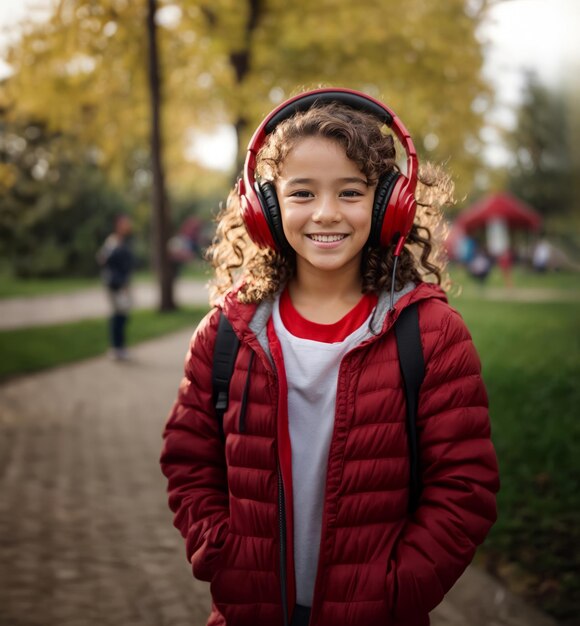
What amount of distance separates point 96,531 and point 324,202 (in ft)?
10.4

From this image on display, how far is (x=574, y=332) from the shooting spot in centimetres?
1011

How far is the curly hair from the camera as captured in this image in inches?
72.2

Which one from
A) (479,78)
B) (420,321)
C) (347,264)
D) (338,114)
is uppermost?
(479,78)

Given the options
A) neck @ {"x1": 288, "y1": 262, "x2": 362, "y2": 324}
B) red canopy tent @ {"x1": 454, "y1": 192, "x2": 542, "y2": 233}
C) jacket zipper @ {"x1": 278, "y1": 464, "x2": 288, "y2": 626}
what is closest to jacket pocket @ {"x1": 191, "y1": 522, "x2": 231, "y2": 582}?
jacket zipper @ {"x1": 278, "y1": 464, "x2": 288, "y2": 626}

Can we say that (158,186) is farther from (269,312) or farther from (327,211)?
(327,211)

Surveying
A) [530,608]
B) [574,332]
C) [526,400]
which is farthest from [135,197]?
[530,608]

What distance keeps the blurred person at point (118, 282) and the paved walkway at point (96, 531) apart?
2.41 m

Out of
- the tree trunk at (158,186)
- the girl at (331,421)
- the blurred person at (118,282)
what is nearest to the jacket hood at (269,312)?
the girl at (331,421)

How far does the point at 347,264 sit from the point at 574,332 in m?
9.07

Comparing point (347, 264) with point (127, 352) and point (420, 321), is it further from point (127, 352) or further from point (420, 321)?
point (127, 352)

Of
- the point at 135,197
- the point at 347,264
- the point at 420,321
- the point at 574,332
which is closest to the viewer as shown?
the point at 420,321

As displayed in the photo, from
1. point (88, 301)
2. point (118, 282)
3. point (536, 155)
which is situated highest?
point (536, 155)

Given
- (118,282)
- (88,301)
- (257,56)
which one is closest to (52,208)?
(88,301)

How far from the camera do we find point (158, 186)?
47.4 feet
